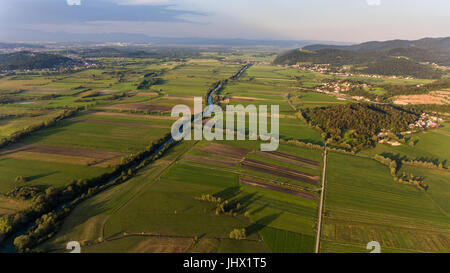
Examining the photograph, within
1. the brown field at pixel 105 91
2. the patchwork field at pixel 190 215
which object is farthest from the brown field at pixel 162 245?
the brown field at pixel 105 91

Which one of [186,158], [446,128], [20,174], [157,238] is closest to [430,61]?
[446,128]

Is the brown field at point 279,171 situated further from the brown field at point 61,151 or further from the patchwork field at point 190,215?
the brown field at point 61,151

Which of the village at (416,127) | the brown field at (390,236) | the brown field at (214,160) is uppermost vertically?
the village at (416,127)

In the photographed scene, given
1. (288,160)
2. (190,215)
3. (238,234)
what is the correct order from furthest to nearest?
(288,160) → (190,215) → (238,234)

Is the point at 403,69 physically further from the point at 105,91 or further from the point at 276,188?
the point at 105,91

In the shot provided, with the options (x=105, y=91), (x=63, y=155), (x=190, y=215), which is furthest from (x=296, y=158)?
(x=105, y=91)

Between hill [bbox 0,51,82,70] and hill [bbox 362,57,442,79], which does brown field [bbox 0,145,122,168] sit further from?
hill [bbox 362,57,442,79]
